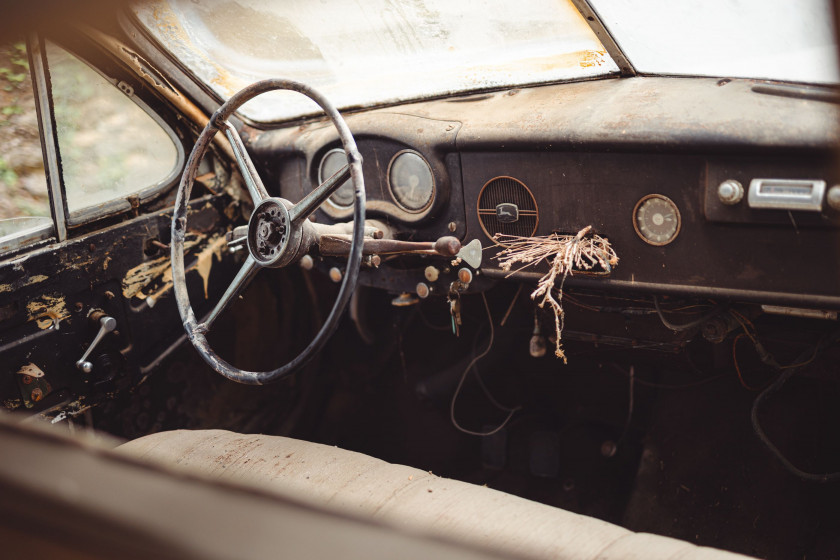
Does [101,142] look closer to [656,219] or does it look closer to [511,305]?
[511,305]

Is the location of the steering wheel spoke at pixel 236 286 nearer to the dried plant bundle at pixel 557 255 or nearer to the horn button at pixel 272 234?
the horn button at pixel 272 234

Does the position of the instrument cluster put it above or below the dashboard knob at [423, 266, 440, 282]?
above

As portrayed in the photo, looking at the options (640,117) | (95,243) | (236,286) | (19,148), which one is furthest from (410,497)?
(19,148)

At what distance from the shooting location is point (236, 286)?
6.16 feet

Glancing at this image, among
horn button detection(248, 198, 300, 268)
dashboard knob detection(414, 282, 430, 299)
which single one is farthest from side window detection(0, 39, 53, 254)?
dashboard knob detection(414, 282, 430, 299)

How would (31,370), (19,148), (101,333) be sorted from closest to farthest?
1. (31,370)
2. (101,333)
3. (19,148)

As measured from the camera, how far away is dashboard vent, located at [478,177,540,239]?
1881 millimetres

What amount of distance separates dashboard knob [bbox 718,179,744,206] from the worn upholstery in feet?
2.40

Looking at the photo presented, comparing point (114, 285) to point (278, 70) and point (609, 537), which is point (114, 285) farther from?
point (609, 537)

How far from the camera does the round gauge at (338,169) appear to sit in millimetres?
2207

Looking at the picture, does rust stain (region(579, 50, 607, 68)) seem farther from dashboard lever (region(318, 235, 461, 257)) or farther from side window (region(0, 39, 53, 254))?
side window (region(0, 39, 53, 254))

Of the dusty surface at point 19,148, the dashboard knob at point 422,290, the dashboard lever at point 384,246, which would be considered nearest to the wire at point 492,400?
the dashboard knob at point 422,290

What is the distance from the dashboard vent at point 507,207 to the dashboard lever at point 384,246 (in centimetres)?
19

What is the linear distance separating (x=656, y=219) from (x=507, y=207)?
1.35ft
